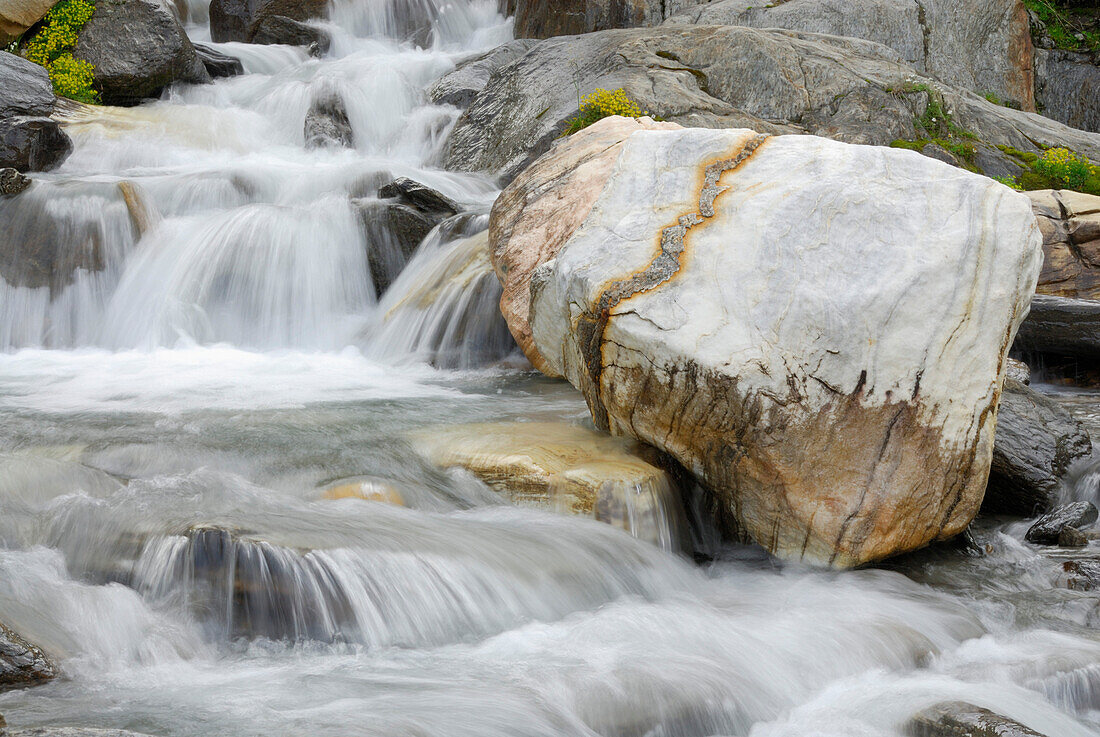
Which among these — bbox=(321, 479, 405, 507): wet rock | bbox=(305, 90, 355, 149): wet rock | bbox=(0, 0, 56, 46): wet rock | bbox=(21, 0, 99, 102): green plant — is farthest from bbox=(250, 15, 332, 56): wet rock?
bbox=(321, 479, 405, 507): wet rock

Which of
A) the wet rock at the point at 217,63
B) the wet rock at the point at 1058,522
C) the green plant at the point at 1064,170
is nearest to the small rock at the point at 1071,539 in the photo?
the wet rock at the point at 1058,522

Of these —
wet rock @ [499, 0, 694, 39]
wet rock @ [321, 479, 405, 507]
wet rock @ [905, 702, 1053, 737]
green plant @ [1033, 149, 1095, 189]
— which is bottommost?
wet rock @ [905, 702, 1053, 737]

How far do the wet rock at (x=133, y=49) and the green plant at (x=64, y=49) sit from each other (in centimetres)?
12

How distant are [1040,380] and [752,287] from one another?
4.90 meters

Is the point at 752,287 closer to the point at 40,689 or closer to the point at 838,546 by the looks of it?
the point at 838,546

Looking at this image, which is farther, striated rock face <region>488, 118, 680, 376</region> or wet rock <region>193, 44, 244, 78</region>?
wet rock <region>193, 44, 244, 78</region>

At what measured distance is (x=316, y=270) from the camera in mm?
8688

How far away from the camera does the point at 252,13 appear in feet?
55.2

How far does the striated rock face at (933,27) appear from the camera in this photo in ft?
45.2

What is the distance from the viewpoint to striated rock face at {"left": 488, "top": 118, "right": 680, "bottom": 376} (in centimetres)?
615

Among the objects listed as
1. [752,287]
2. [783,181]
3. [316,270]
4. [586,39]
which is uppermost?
[586,39]

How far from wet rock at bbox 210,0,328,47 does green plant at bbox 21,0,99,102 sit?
3802mm

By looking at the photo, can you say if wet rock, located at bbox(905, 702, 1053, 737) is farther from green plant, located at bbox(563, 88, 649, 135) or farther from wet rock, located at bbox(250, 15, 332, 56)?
wet rock, located at bbox(250, 15, 332, 56)

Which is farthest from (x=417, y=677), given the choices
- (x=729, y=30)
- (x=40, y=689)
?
(x=729, y=30)
